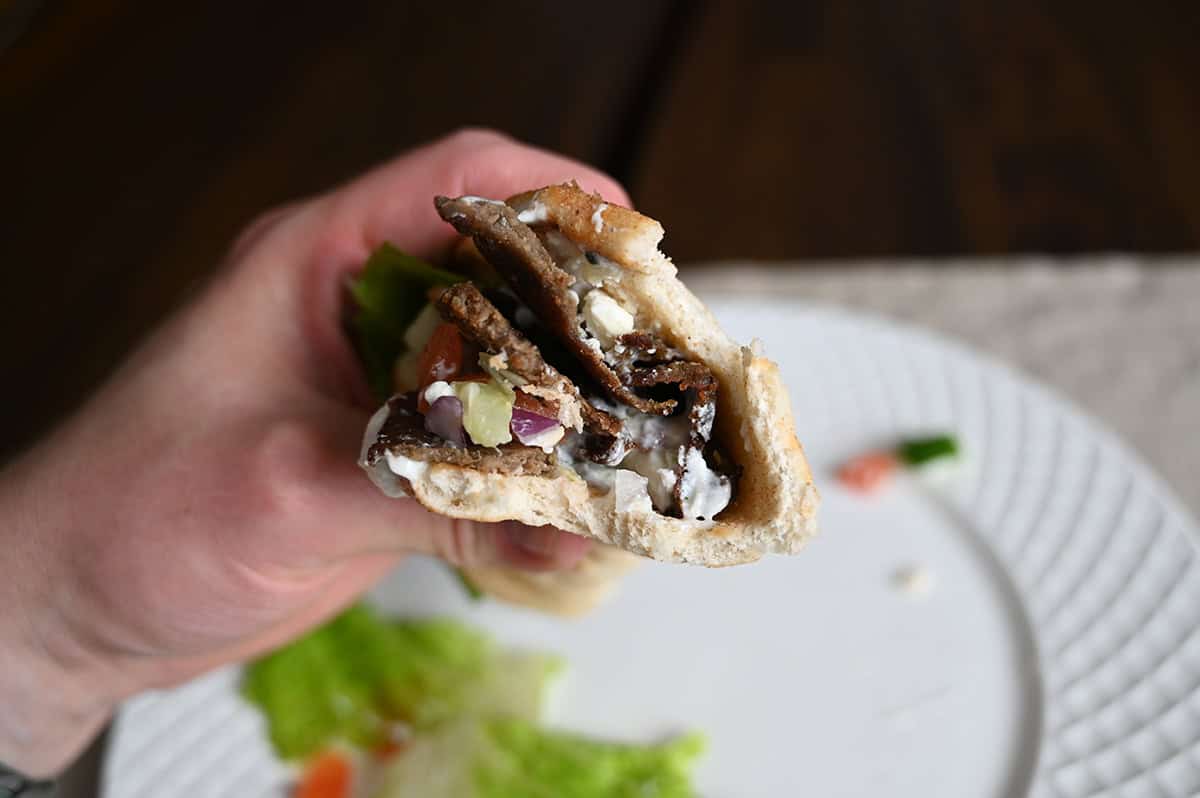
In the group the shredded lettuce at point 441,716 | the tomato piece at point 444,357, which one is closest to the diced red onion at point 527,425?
the tomato piece at point 444,357

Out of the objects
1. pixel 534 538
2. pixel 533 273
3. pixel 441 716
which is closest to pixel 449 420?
pixel 533 273

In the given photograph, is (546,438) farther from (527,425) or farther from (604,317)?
(604,317)

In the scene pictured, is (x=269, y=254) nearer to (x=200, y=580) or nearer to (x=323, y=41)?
(x=200, y=580)

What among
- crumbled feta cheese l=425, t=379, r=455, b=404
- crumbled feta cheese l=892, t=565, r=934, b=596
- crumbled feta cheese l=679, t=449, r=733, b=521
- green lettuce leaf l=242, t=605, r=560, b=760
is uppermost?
crumbled feta cheese l=425, t=379, r=455, b=404

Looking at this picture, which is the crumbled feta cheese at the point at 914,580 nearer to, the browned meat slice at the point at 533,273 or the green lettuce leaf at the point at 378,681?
the green lettuce leaf at the point at 378,681

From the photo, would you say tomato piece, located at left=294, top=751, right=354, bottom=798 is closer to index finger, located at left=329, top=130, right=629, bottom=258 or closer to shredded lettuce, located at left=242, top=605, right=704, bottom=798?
shredded lettuce, located at left=242, top=605, right=704, bottom=798

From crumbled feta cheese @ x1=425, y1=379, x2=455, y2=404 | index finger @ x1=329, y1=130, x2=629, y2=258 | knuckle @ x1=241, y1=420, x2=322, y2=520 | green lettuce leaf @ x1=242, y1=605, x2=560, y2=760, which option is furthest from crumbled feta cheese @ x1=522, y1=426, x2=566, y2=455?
green lettuce leaf @ x1=242, y1=605, x2=560, y2=760
